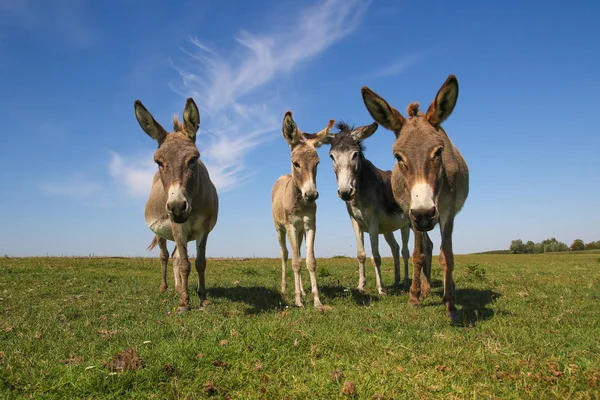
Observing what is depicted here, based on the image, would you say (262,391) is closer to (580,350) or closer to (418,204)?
(418,204)

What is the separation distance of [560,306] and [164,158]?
837cm

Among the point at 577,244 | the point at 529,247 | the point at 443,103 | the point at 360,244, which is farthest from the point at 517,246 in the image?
the point at 443,103

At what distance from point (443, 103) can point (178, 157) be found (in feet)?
16.3

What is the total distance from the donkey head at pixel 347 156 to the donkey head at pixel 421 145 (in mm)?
2081

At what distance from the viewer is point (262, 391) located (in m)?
3.84

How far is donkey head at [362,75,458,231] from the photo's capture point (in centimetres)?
566

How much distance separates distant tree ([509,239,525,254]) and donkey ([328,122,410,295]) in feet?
252

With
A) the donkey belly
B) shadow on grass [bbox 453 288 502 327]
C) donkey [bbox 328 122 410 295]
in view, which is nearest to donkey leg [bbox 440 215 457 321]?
shadow on grass [bbox 453 288 502 327]

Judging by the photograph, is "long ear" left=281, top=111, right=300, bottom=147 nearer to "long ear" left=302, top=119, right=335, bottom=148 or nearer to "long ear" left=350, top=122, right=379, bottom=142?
"long ear" left=302, top=119, right=335, bottom=148

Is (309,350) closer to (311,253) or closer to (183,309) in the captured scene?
(183,309)

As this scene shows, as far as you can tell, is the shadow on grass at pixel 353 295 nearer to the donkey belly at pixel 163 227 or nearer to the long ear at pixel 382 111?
the long ear at pixel 382 111

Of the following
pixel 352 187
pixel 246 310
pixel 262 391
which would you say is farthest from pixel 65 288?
pixel 262 391

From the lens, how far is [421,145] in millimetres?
6344

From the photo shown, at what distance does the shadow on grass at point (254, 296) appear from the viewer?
876cm
